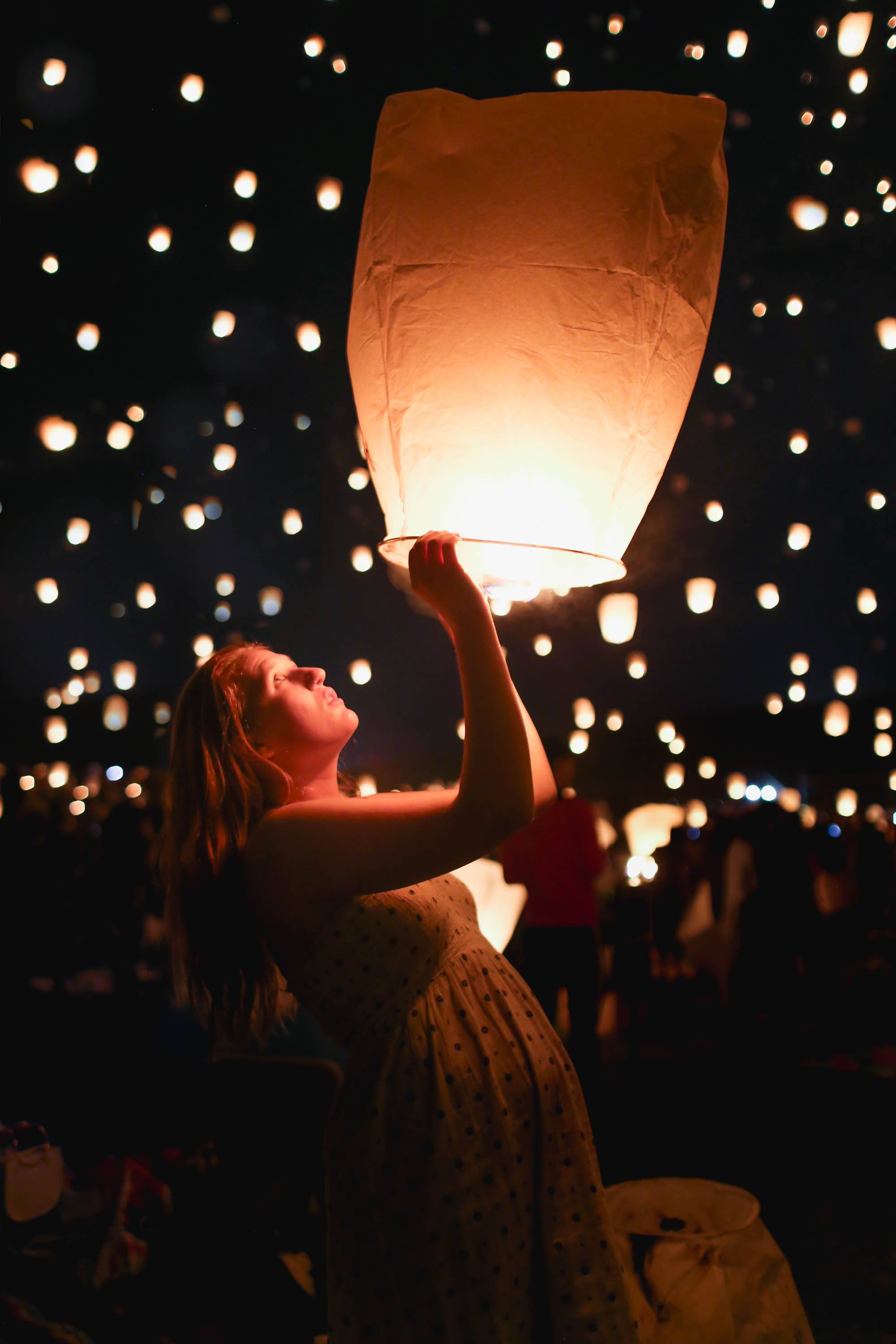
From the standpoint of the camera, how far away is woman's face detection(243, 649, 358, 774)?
4.04 ft

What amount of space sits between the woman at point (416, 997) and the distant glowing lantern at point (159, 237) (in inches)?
84.5

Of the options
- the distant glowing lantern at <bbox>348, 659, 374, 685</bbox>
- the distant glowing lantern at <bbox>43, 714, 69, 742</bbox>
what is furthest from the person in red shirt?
the distant glowing lantern at <bbox>43, 714, 69, 742</bbox>

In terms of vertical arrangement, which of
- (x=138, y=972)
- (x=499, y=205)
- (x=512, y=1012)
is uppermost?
A: (x=499, y=205)

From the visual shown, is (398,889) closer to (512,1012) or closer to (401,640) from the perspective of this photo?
(512,1012)

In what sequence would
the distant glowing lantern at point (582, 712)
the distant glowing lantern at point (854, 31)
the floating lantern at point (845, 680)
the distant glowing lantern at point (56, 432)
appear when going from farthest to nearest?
the distant glowing lantern at point (582, 712)
the floating lantern at point (845, 680)
the distant glowing lantern at point (56, 432)
the distant glowing lantern at point (854, 31)

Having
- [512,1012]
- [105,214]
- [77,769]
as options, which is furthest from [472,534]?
[77,769]

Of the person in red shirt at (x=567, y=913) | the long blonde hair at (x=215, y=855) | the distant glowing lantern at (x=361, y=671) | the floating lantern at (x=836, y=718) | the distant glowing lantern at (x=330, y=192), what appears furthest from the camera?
the floating lantern at (x=836, y=718)

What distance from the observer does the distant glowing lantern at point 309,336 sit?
3160 millimetres

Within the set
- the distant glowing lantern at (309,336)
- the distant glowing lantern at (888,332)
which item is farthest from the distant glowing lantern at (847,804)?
the distant glowing lantern at (309,336)

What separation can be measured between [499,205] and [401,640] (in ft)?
13.9

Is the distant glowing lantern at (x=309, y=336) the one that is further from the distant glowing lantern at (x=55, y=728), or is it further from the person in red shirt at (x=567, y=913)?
the distant glowing lantern at (x=55, y=728)

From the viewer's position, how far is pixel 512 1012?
1159 mm

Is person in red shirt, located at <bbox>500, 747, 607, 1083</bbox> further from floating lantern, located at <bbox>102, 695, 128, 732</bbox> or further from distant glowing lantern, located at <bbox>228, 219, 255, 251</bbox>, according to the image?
floating lantern, located at <bbox>102, 695, 128, 732</bbox>

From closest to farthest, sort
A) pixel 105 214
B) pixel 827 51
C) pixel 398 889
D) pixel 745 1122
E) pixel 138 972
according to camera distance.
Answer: pixel 398 889
pixel 827 51
pixel 105 214
pixel 745 1122
pixel 138 972
